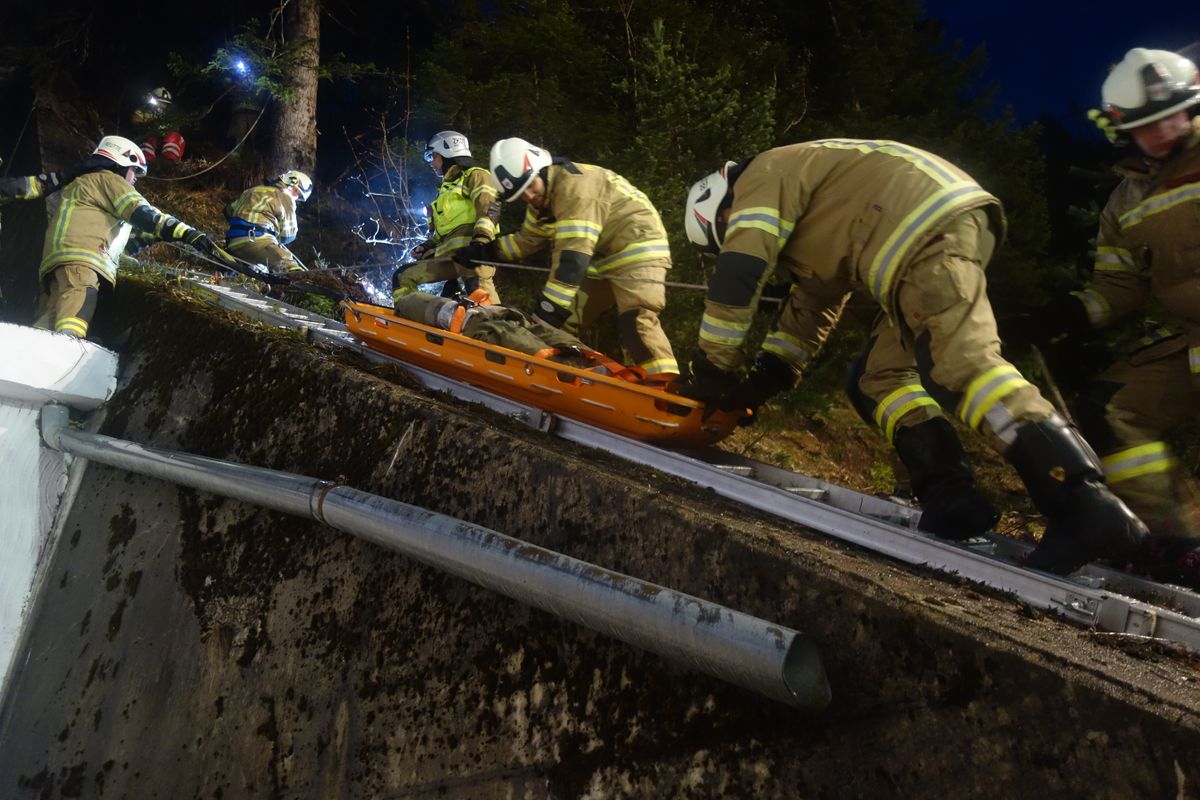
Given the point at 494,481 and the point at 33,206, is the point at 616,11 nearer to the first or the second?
the point at 33,206

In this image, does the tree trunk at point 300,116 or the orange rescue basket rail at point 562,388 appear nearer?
the orange rescue basket rail at point 562,388

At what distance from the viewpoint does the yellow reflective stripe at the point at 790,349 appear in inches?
143

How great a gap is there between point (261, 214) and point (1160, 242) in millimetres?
8058

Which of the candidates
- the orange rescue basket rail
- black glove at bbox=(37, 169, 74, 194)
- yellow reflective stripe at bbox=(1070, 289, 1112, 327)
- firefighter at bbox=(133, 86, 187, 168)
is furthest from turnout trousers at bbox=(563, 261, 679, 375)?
firefighter at bbox=(133, 86, 187, 168)

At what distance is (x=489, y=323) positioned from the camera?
159 inches

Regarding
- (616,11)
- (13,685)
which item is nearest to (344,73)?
(616,11)

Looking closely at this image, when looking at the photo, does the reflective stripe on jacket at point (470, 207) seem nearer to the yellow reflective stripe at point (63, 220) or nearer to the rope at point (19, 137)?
the yellow reflective stripe at point (63, 220)

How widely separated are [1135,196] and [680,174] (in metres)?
4.61

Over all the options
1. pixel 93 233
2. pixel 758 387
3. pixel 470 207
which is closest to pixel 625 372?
pixel 758 387

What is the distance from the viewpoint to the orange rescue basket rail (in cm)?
337

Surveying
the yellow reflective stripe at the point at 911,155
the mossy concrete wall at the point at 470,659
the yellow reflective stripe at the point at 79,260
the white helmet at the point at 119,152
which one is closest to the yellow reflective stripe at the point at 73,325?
the yellow reflective stripe at the point at 79,260

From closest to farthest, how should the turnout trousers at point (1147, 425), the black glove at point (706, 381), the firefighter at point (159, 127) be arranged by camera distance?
the turnout trousers at point (1147, 425) → the black glove at point (706, 381) → the firefighter at point (159, 127)

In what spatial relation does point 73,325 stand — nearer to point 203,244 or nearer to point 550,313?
point 203,244

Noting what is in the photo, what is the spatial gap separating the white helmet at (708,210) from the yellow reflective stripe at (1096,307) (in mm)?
1530
